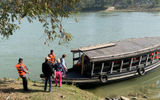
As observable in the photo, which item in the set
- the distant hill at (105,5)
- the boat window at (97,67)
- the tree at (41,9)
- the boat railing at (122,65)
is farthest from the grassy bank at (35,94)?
the distant hill at (105,5)

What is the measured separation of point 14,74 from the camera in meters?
15.4

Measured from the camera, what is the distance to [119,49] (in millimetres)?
12883

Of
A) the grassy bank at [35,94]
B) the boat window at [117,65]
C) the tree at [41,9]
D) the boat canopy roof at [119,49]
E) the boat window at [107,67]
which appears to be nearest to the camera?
the tree at [41,9]

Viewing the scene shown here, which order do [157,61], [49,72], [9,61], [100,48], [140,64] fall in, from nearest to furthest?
[49,72]
[100,48]
[140,64]
[157,61]
[9,61]

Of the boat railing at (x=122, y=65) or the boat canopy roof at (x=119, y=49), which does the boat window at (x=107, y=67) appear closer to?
the boat railing at (x=122, y=65)

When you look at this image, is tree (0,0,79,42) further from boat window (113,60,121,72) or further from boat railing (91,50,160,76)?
boat window (113,60,121,72)

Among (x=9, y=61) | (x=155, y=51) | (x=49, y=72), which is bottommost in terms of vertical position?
(x=9, y=61)

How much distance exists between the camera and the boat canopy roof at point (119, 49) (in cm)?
1149

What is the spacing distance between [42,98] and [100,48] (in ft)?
19.9

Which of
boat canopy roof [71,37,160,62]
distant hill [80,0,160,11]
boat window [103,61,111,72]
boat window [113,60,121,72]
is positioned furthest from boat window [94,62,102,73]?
distant hill [80,0,160,11]

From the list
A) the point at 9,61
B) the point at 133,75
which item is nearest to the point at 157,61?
the point at 133,75

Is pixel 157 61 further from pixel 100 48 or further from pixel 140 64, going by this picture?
pixel 100 48

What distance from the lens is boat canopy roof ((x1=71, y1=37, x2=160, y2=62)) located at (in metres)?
11.5

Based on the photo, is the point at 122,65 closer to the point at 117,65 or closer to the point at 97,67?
the point at 117,65
